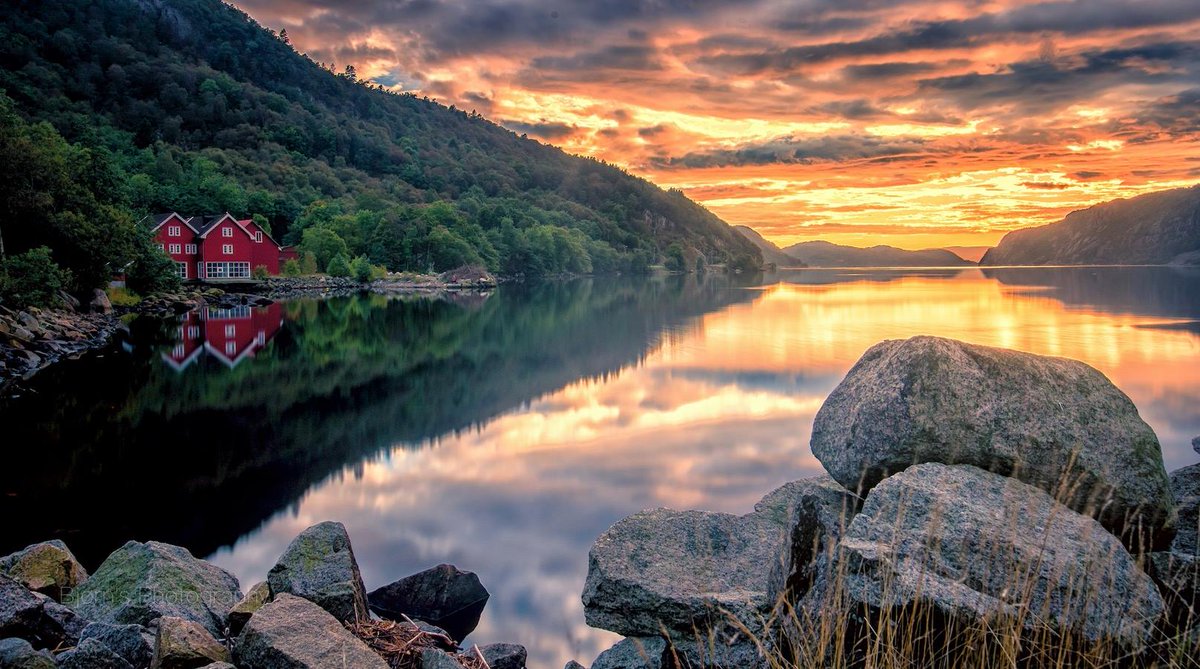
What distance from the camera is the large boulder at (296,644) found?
5973 mm

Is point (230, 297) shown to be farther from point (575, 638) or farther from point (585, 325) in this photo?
point (575, 638)

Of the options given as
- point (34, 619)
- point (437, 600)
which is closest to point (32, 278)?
point (437, 600)

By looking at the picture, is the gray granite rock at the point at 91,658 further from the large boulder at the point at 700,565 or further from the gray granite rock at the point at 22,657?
the large boulder at the point at 700,565

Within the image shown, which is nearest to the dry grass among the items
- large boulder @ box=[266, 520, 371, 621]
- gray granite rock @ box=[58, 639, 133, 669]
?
large boulder @ box=[266, 520, 371, 621]

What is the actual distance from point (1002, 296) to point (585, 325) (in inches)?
1846

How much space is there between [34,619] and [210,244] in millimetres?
82882

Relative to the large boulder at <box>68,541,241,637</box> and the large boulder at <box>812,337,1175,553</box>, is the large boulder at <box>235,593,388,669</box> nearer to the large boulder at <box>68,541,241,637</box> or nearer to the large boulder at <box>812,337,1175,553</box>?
the large boulder at <box>68,541,241,637</box>

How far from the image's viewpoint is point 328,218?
371ft

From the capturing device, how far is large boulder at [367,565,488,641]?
31.1 ft

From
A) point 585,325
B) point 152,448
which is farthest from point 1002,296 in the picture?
point 152,448

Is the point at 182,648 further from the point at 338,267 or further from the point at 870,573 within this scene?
the point at 338,267

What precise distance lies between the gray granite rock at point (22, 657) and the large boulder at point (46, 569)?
9.01 ft

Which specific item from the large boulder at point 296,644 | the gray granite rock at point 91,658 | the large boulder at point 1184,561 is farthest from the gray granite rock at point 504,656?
the large boulder at point 1184,561

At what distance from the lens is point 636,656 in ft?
22.9
